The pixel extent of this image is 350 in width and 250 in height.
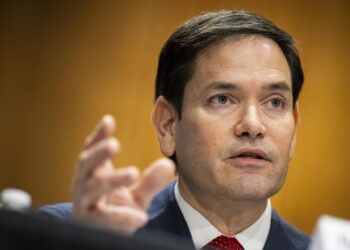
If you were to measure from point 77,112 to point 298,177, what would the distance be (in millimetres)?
1147

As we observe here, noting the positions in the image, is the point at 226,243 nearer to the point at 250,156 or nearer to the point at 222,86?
the point at 250,156

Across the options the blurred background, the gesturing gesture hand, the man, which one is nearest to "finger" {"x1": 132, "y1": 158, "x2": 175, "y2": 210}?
the gesturing gesture hand

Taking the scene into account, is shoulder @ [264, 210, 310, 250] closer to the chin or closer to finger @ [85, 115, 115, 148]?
the chin

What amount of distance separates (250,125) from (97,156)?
2.07 feet

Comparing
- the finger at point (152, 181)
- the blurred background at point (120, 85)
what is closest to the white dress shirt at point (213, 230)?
the finger at point (152, 181)

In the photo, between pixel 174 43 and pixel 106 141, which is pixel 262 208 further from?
pixel 106 141

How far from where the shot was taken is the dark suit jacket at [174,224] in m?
1.53

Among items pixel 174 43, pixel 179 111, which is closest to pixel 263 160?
pixel 179 111

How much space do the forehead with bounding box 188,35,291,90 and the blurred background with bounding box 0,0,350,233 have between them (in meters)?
1.48

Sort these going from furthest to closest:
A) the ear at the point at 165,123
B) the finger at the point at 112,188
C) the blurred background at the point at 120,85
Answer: the blurred background at the point at 120,85, the ear at the point at 165,123, the finger at the point at 112,188

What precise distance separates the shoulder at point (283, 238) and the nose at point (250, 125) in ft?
0.95

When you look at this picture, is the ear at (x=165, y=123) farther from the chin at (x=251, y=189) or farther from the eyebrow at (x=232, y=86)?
the chin at (x=251, y=189)

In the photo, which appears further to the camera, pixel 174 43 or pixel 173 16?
pixel 173 16

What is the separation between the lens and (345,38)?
3.11 metres
